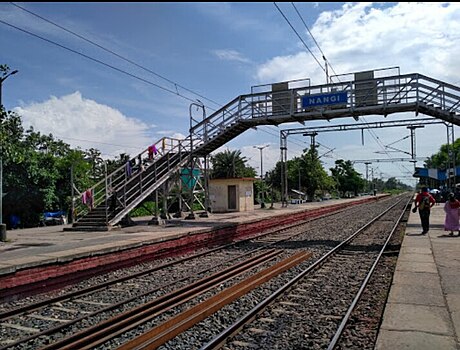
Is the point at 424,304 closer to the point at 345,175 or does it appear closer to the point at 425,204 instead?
the point at 425,204

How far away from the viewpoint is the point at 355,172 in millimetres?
104688

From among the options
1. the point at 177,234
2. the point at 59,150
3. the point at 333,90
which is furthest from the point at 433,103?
the point at 59,150

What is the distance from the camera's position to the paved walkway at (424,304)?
527 centimetres

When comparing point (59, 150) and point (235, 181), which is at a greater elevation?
point (59, 150)

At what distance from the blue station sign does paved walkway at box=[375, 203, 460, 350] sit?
28.7 ft

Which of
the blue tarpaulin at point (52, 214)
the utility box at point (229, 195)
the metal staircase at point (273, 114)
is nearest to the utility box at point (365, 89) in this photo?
the metal staircase at point (273, 114)

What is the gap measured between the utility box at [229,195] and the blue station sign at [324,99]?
12908mm

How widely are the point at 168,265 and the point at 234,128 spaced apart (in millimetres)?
11189

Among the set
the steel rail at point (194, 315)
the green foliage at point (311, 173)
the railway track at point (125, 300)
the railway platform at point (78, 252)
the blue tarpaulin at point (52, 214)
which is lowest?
the railway track at point (125, 300)

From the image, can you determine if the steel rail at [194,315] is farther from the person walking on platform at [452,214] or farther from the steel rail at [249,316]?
the person walking on platform at [452,214]

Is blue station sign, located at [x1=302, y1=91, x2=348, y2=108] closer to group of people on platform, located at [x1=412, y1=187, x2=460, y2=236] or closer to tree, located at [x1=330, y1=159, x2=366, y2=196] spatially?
group of people on platform, located at [x1=412, y1=187, x2=460, y2=236]

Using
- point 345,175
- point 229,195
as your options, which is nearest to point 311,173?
point 229,195

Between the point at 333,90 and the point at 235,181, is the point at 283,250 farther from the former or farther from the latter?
the point at 235,181

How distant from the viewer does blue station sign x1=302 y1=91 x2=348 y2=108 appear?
19250 millimetres
